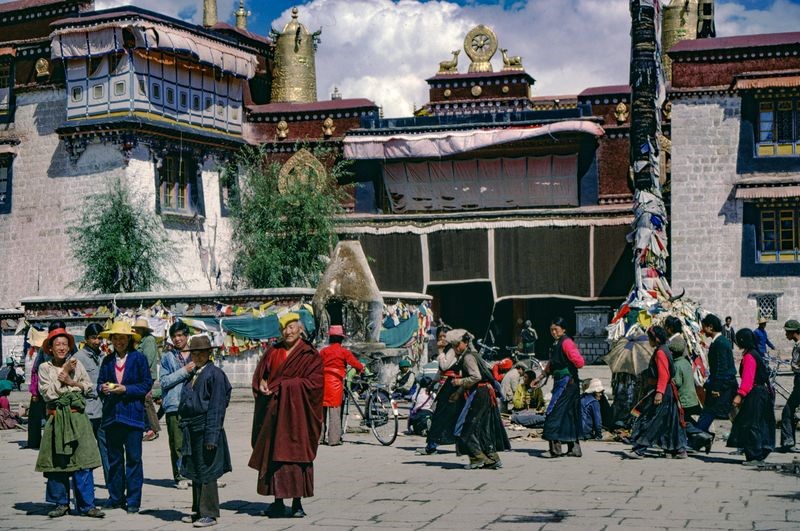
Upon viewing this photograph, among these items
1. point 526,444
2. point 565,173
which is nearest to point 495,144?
point 565,173

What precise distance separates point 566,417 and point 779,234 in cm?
2118

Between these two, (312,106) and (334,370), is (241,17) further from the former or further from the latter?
(334,370)

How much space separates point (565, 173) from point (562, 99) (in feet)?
21.1

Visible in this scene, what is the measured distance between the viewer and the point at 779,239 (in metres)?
33.7

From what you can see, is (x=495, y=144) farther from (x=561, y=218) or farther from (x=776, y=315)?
(x=776, y=315)

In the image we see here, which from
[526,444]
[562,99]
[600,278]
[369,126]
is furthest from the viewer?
[562,99]

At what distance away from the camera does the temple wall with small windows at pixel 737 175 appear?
33.6 m

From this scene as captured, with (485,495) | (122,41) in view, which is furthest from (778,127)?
(485,495)

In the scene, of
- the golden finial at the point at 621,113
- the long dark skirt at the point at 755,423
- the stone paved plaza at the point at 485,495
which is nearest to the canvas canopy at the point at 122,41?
the golden finial at the point at 621,113

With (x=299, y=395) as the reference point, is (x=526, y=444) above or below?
below

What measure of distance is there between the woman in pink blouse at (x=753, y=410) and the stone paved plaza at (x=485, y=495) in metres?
0.30

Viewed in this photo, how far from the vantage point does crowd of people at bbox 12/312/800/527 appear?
10.3 m

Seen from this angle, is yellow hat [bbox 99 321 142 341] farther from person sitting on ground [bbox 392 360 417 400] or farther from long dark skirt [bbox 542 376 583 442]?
person sitting on ground [bbox 392 360 417 400]

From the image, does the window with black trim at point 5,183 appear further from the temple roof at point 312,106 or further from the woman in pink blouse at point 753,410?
the woman in pink blouse at point 753,410
